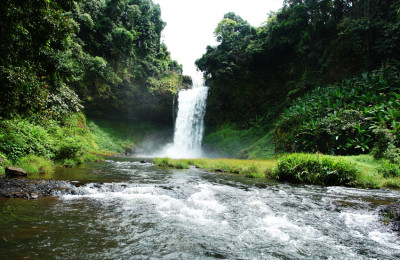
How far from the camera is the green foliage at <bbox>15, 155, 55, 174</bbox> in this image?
23.9 ft

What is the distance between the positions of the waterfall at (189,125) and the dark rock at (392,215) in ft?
81.2

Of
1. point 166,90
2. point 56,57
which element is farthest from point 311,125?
point 166,90

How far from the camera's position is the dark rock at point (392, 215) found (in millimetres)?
3713

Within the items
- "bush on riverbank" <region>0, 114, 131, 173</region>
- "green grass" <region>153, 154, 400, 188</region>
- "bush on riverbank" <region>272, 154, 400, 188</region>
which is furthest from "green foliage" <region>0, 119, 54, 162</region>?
"bush on riverbank" <region>272, 154, 400, 188</region>

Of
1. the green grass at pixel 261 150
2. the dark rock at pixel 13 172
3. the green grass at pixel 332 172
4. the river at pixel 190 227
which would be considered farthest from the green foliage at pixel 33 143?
the green grass at pixel 261 150

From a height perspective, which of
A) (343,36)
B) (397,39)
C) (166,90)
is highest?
(343,36)

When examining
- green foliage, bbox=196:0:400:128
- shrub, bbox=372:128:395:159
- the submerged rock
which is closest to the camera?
the submerged rock

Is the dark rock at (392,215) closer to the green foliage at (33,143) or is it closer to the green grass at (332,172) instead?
the green grass at (332,172)

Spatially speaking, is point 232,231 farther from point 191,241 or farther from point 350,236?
point 350,236

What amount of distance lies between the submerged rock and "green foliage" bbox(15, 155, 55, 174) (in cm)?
214

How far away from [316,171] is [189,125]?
883 inches

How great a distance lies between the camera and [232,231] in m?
3.50

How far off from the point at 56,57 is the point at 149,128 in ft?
82.4

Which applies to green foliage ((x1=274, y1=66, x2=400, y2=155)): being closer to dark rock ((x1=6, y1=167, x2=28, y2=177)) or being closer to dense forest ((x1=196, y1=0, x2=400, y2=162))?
dense forest ((x1=196, y1=0, x2=400, y2=162))
